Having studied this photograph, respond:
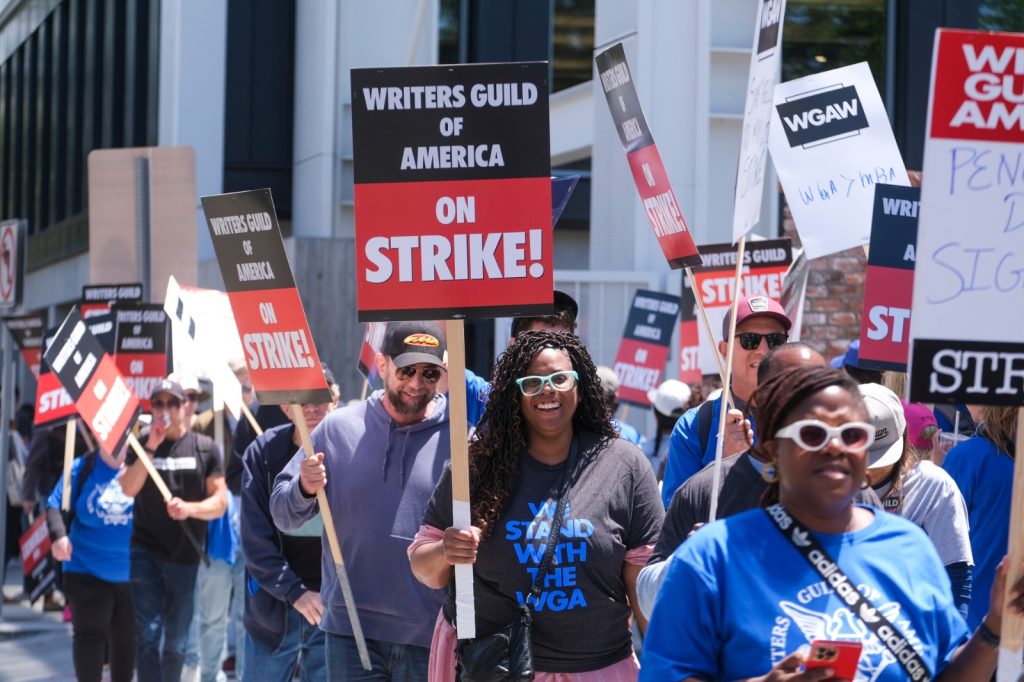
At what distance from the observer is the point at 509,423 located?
184 inches

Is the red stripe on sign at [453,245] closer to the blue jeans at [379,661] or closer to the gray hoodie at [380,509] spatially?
the gray hoodie at [380,509]

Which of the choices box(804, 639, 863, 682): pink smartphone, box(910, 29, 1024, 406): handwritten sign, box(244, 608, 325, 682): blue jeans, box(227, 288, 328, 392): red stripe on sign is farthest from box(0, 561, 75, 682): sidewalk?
box(804, 639, 863, 682): pink smartphone

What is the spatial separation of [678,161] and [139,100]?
12.4 metres

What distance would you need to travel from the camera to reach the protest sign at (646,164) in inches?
245

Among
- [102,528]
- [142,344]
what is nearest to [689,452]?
[102,528]

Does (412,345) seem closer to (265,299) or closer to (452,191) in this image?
(265,299)

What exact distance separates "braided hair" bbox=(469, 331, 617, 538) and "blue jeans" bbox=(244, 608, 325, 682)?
2.26 metres

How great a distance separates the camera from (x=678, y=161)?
519 inches

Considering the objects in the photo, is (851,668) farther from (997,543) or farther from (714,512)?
(997,543)

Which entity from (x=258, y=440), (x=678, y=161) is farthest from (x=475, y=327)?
(x=258, y=440)

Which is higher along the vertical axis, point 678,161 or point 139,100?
point 139,100

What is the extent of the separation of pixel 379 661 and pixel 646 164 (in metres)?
2.35

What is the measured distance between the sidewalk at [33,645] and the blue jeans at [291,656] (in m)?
4.41

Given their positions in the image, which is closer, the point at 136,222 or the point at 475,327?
the point at 136,222
